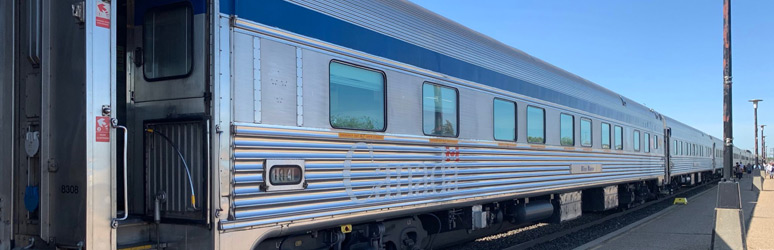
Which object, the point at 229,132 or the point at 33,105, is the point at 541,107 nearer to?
the point at 229,132

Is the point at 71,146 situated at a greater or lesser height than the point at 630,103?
lesser

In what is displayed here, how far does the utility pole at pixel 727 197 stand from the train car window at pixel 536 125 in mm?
2611

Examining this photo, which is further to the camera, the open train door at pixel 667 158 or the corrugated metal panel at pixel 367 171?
the open train door at pixel 667 158

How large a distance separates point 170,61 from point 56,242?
4.85ft

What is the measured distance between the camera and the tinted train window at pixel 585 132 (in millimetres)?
10695

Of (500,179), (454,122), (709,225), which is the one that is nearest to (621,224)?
(709,225)

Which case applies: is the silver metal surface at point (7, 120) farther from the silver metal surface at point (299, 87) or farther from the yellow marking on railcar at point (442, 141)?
the yellow marking on railcar at point (442, 141)

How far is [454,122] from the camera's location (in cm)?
667

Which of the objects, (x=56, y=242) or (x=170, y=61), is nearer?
(x=56, y=242)

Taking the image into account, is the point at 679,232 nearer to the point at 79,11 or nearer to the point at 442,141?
the point at 442,141

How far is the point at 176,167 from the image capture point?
414cm

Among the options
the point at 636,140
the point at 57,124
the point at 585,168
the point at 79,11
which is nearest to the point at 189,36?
the point at 79,11

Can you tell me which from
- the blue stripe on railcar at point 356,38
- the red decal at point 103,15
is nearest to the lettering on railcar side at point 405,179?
the blue stripe on railcar at point 356,38

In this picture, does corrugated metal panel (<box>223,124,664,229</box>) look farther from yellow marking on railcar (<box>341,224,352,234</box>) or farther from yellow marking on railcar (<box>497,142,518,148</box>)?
yellow marking on railcar (<box>341,224,352,234</box>)
